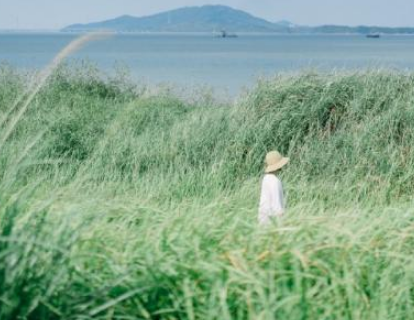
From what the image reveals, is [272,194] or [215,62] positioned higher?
[272,194]

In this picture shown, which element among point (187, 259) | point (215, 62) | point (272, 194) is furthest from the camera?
point (215, 62)

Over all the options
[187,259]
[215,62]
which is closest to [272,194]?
[187,259]

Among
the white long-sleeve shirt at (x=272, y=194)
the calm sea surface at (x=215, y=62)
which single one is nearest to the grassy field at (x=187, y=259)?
the white long-sleeve shirt at (x=272, y=194)

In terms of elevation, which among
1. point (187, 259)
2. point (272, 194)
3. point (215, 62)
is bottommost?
point (215, 62)

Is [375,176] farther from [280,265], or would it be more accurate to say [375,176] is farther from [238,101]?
[280,265]

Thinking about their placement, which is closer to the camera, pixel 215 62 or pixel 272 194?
pixel 272 194

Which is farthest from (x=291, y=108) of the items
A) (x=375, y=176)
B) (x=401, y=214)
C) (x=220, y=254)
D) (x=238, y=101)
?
(x=220, y=254)

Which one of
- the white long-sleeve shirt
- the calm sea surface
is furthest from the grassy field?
the calm sea surface

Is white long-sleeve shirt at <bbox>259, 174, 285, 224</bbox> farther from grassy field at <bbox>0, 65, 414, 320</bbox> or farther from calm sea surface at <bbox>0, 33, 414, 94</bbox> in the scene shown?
calm sea surface at <bbox>0, 33, 414, 94</bbox>

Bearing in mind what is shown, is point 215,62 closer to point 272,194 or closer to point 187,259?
point 272,194

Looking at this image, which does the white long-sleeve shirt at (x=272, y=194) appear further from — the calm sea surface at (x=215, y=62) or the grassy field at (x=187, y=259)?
the calm sea surface at (x=215, y=62)

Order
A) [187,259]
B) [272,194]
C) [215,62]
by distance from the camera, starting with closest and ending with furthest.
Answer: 1. [187,259]
2. [272,194]
3. [215,62]

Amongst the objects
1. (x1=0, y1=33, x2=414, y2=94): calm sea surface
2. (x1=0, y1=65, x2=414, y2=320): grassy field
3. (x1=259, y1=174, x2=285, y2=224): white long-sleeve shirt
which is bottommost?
(x1=0, y1=33, x2=414, y2=94): calm sea surface

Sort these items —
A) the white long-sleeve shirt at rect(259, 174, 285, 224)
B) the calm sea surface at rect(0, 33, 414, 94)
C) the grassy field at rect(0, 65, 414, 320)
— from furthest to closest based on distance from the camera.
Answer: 1. the calm sea surface at rect(0, 33, 414, 94)
2. the white long-sleeve shirt at rect(259, 174, 285, 224)
3. the grassy field at rect(0, 65, 414, 320)
